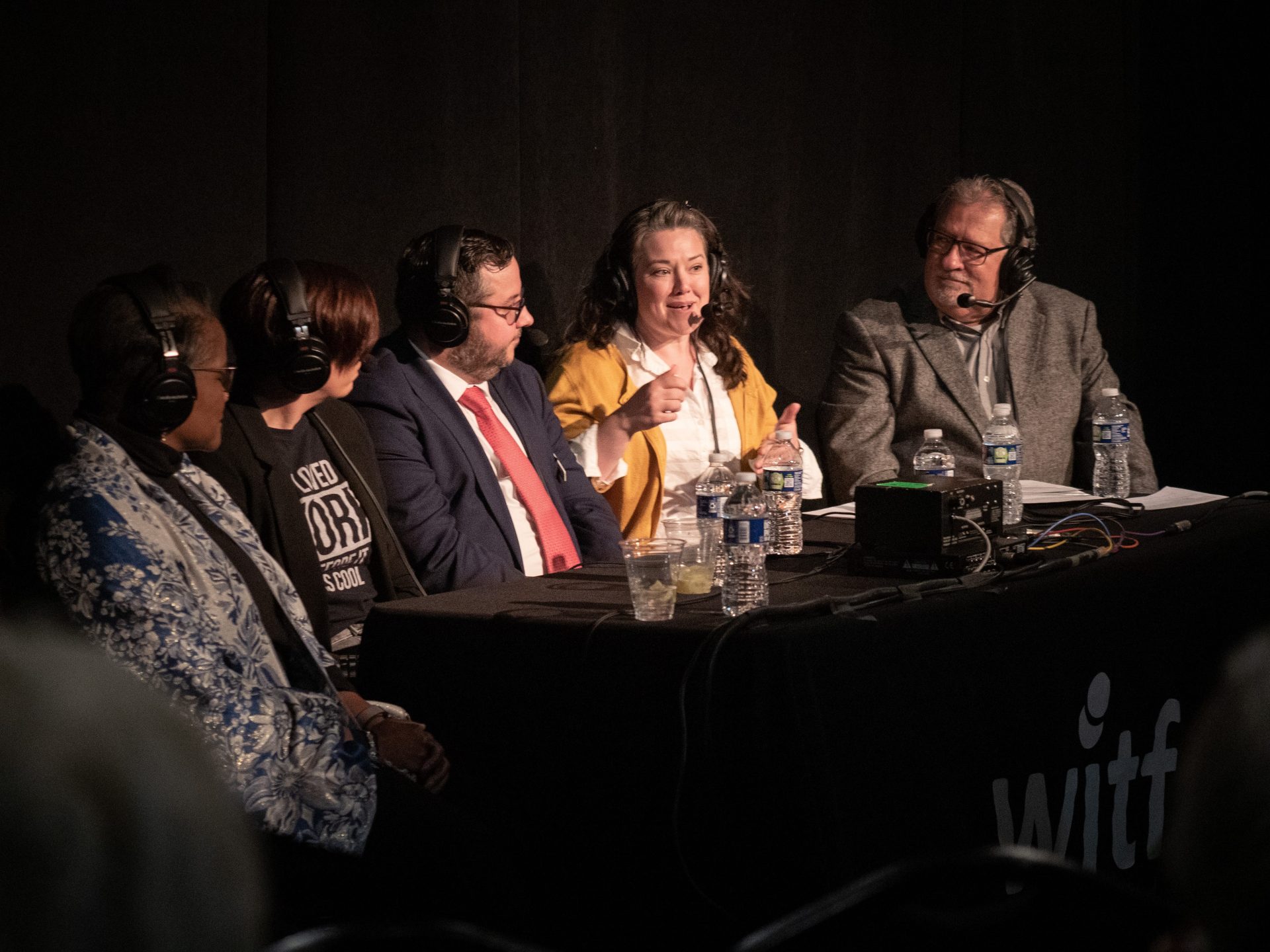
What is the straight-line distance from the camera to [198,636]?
1622mm

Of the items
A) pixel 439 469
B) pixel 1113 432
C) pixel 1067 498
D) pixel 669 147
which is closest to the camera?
pixel 439 469

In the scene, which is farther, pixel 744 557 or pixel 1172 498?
pixel 1172 498

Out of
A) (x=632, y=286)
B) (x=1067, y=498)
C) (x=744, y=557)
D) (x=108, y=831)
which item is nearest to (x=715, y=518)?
(x=744, y=557)

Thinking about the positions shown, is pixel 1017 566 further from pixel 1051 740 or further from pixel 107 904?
pixel 107 904

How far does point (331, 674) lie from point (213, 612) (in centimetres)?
37

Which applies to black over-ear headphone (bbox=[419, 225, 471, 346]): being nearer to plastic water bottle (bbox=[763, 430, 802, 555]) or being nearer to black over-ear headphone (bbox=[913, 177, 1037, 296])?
plastic water bottle (bbox=[763, 430, 802, 555])

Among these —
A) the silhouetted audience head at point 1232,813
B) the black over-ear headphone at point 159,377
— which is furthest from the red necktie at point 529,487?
the silhouetted audience head at point 1232,813

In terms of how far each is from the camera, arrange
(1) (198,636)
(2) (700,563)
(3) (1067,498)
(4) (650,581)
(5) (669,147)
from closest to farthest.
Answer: (1) (198,636)
(4) (650,581)
(2) (700,563)
(3) (1067,498)
(5) (669,147)

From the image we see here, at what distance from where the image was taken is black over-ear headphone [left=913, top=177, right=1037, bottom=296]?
11.3 feet

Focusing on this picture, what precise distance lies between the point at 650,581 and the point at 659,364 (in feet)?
5.01

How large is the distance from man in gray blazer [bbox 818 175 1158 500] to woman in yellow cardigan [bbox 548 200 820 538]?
0.65 feet

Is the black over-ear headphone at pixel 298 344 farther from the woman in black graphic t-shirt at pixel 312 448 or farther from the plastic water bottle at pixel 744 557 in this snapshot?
the plastic water bottle at pixel 744 557

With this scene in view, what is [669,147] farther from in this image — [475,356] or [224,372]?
[224,372]

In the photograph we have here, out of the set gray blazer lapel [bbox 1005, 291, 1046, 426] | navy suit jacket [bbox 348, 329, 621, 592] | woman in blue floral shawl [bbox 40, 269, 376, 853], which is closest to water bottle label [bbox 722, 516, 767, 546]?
woman in blue floral shawl [bbox 40, 269, 376, 853]
